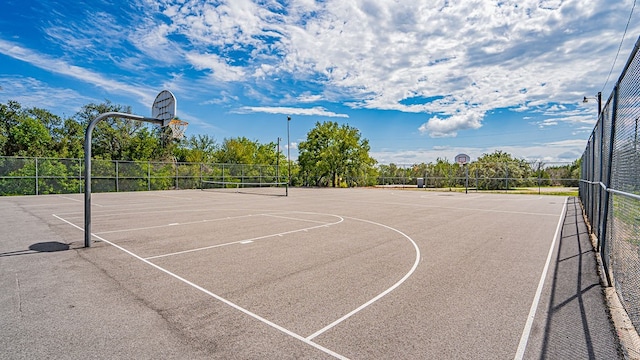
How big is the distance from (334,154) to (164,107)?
97.7 feet

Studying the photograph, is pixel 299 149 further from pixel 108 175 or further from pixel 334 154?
pixel 108 175

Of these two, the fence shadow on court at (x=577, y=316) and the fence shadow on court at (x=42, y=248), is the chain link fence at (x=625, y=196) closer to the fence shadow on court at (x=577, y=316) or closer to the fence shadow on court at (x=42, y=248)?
the fence shadow on court at (x=577, y=316)

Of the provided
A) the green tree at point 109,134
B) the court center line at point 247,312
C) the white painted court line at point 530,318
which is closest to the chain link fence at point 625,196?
the white painted court line at point 530,318

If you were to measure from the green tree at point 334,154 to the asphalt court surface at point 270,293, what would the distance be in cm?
2960

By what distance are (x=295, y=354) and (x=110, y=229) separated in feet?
29.2

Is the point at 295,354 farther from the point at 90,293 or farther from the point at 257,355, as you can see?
the point at 90,293

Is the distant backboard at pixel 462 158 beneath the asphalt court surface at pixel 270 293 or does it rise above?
above

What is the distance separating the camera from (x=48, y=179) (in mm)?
24453

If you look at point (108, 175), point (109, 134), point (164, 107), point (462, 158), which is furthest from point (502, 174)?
point (109, 134)

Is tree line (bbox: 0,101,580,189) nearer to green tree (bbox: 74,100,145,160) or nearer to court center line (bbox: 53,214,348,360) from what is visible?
green tree (bbox: 74,100,145,160)

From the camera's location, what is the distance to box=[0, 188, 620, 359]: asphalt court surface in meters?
3.43

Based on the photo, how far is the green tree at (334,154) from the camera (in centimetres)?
3912

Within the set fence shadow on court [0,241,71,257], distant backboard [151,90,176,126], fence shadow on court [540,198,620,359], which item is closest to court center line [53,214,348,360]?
fence shadow on court [0,241,71,257]

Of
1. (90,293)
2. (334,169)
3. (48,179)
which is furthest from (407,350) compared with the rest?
(334,169)
